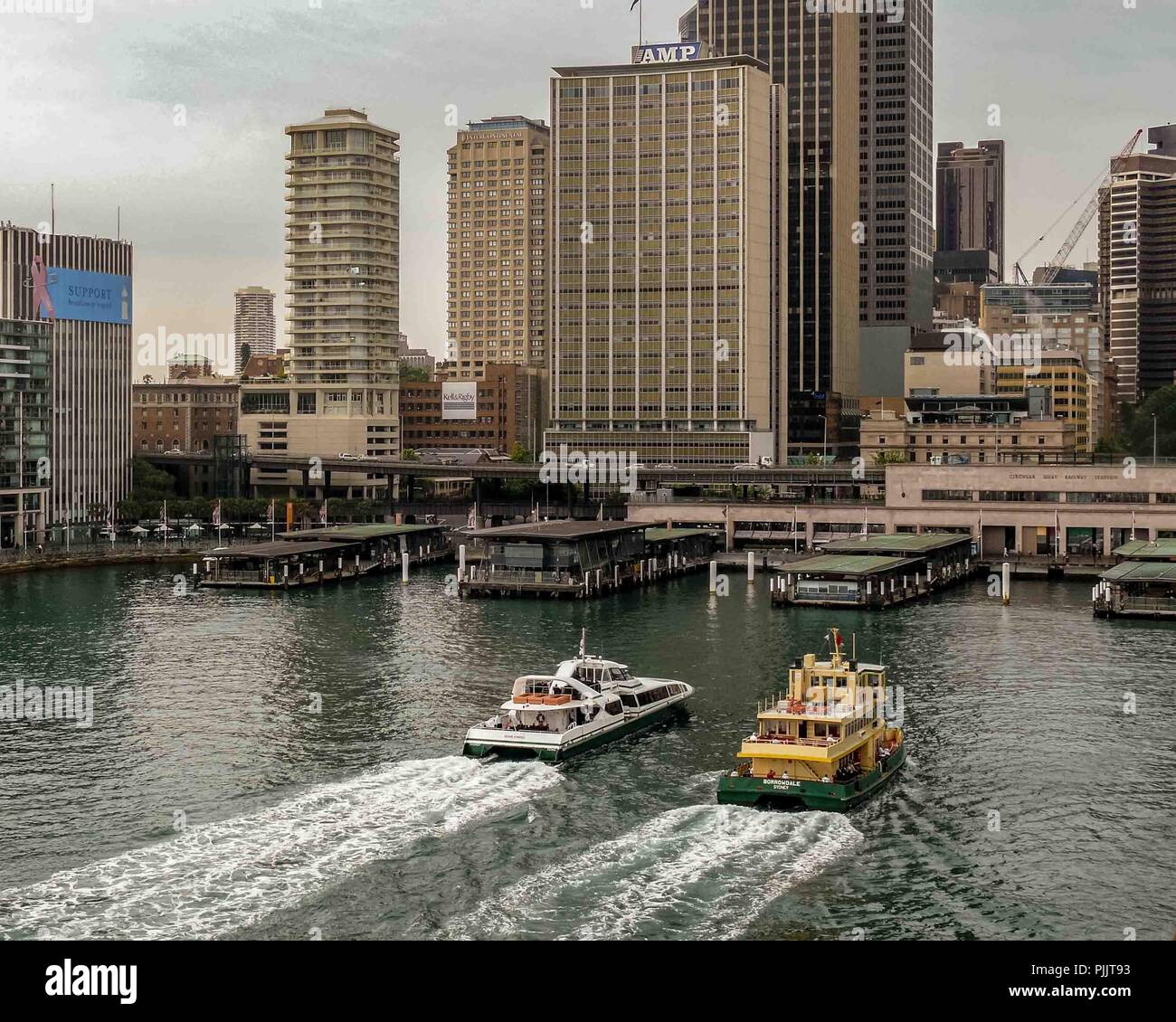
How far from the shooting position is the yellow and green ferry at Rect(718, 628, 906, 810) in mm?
44062

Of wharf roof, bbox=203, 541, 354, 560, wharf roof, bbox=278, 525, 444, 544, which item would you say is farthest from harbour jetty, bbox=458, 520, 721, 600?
wharf roof, bbox=278, 525, 444, 544

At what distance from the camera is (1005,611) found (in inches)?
3767

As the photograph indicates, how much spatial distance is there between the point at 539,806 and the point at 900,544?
7702cm

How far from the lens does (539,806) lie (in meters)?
44.8

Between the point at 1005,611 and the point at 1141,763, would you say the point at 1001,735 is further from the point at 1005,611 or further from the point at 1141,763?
the point at 1005,611

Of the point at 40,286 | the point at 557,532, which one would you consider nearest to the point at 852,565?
the point at 557,532

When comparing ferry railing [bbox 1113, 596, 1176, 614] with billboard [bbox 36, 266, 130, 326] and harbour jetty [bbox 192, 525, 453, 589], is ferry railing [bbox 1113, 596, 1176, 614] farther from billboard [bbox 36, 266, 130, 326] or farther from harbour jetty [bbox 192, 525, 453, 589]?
billboard [bbox 36, 266, 130, 326]

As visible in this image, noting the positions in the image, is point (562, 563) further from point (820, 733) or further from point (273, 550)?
point (820, 733)

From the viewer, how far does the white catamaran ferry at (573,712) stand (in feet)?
167

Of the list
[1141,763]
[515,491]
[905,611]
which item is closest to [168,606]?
[905,611]

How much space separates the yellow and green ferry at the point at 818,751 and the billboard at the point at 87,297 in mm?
134627

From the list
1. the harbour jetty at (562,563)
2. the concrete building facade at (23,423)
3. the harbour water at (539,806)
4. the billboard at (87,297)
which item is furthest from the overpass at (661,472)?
the harbour water at (539,806)

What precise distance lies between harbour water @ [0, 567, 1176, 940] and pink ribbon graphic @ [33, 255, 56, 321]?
88.7 m

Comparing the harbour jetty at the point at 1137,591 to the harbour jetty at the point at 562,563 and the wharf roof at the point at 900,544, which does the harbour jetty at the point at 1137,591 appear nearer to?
the wharf roof at the point at 900,544
